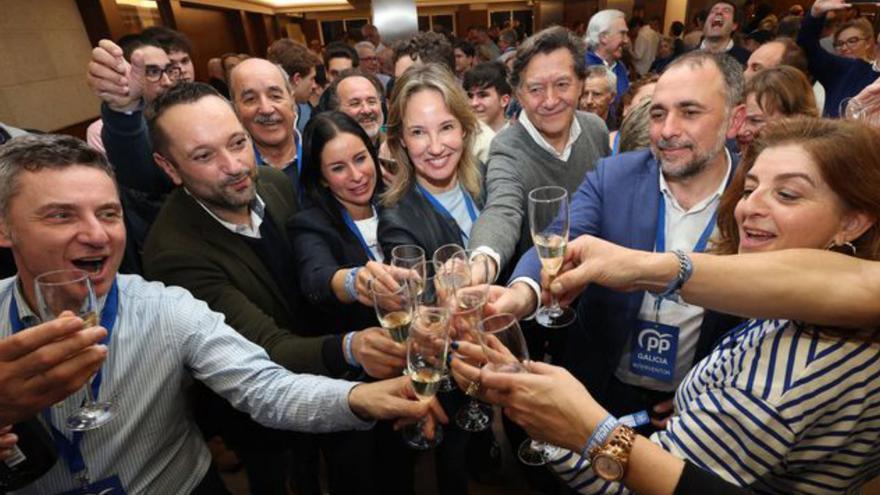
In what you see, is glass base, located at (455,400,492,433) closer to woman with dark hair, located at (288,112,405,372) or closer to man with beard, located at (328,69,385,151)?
woman with dark hair, located at (288,112,405,372)

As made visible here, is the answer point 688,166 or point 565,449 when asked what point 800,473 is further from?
point 688,166

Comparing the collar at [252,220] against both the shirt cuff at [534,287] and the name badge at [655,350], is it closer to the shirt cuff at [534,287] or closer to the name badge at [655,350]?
the shirt cuff at [534,287]

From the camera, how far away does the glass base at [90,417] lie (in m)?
1.39

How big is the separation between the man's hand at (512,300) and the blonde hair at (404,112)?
77cm

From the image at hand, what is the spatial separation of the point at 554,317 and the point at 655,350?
47cm

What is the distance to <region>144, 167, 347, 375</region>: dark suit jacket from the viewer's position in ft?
5.61

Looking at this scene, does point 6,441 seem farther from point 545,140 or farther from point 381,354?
point 545,140

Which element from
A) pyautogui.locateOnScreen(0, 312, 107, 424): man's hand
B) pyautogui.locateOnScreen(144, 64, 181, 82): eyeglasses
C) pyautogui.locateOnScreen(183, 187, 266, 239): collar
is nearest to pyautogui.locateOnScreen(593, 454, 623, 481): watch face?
pyautogui.locateOnScreen(0, 312, 107, 424): man's hand

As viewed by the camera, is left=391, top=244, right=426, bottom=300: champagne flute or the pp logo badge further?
the pp logo badge

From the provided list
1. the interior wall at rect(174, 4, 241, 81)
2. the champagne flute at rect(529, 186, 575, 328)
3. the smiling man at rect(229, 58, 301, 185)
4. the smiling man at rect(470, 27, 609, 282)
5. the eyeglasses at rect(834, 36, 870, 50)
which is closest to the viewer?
the champagne flute at rect(529, 186, 575, 328)

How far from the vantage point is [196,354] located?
64.1 inches

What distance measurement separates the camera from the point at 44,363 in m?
1.07

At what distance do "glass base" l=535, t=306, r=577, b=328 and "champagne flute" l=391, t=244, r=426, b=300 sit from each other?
1.68 ft

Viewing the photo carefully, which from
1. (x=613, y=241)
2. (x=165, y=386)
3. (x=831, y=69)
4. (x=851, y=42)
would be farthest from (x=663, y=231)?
(x=851, y=42)
